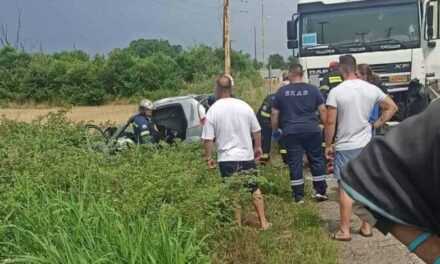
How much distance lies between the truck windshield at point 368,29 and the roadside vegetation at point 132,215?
6392 millimetres

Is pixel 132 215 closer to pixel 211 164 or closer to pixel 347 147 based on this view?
pixel 211 164

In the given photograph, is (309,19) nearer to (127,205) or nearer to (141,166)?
(141,166)

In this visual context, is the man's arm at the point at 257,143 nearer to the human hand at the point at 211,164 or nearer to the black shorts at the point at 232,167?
the black shorts at the point at 232,167

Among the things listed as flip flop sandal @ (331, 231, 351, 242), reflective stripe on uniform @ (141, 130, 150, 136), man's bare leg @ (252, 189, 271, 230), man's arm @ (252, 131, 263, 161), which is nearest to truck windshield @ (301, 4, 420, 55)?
reflective stripe on uniform @ (141, 130, 150, 136)

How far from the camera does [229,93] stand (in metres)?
6.49

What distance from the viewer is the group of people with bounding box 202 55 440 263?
4.03ft

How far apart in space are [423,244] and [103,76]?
4979 cm

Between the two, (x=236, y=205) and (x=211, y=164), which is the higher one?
(x=211, y=164)

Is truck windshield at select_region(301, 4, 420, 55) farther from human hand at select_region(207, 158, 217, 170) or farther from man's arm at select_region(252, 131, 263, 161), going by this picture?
human hand at select_region(207, 158, 217, 170)

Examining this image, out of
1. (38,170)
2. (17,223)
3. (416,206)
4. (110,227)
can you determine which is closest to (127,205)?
(110,227)

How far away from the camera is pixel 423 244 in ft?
4.26

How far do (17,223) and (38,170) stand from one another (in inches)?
50.2

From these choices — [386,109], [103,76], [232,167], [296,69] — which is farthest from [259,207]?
[103,76]

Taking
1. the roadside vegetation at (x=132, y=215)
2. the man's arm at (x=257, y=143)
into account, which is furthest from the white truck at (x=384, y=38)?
the roadside vegetation at (x=132, y=215)
